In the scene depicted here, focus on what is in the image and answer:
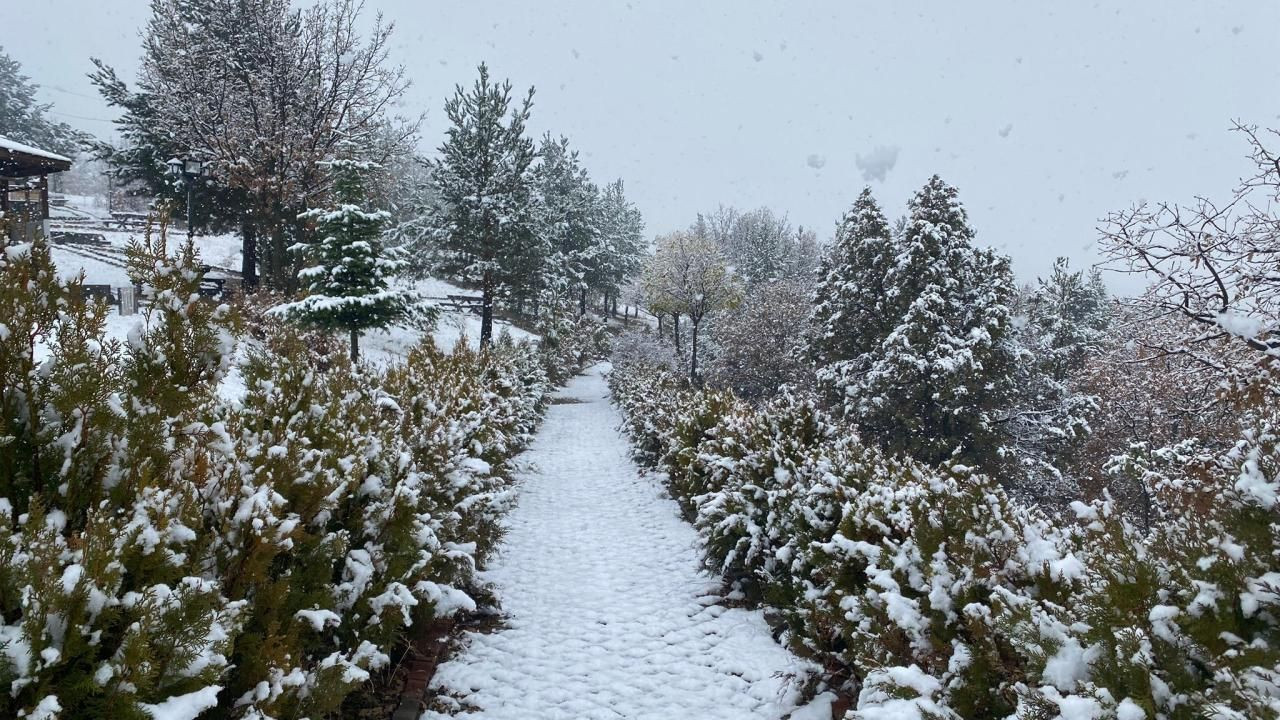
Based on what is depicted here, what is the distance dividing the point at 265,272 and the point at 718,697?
21.7 metres

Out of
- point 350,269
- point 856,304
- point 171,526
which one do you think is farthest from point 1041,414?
point 171,526

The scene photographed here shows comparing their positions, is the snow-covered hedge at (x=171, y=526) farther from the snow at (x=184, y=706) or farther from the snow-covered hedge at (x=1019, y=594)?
the snow-covered hedge at (x=1019, y=594)

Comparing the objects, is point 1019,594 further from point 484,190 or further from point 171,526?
point 484,190

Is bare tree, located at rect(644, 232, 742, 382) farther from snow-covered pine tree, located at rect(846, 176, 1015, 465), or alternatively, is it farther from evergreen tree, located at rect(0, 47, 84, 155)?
evergreen tree, located at rect(0, 47, 84, 155)

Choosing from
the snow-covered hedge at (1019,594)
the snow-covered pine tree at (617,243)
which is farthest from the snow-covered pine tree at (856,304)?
the snow-covered pine tree at (617,243)

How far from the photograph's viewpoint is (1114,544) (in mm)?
2328

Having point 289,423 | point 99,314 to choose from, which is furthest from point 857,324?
point 99,314

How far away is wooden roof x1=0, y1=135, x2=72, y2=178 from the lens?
15.9m

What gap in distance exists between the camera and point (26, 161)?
54.9ft

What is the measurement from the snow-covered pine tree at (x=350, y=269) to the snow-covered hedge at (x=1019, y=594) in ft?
38.2

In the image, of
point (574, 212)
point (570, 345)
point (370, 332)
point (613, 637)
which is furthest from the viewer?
point (574, 212)

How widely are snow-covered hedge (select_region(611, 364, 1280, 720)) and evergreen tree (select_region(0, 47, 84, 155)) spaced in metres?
60.8

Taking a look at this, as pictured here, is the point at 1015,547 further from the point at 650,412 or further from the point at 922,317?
the point at 922,317

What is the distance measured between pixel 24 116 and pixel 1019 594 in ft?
225
